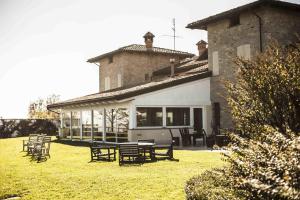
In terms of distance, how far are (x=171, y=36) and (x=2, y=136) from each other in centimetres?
2042

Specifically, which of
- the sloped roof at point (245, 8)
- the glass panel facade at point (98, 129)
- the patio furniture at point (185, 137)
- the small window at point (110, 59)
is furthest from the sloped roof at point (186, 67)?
the glass panel facade at point (98, 129)

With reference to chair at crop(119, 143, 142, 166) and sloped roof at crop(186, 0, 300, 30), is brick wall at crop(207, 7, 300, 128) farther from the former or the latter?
chair at crop(119, 143, 142, 166)

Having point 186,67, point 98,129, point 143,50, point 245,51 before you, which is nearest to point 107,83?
point 143,50

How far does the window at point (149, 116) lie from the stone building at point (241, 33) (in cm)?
362

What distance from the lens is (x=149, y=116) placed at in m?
21.2

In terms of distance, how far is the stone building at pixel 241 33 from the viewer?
760 inches

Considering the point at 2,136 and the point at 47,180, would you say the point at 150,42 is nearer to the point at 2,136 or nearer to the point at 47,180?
the point at 2,136

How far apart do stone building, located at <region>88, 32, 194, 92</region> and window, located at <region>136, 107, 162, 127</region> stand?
9.69 meters

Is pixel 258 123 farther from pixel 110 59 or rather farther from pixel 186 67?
pixel 110 59

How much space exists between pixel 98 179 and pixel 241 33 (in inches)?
555

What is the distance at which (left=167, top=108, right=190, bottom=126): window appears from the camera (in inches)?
855

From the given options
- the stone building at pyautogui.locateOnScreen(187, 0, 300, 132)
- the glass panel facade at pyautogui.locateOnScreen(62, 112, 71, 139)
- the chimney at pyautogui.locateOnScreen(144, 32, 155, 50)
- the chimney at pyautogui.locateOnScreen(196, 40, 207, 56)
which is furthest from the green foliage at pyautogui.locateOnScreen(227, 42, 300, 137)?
the chimney at pyautogui.locateOnScreen(144, 32, 155, 50)

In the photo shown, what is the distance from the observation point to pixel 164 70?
99.2 ft

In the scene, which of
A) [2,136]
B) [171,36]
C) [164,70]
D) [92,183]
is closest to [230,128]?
[164,70]
